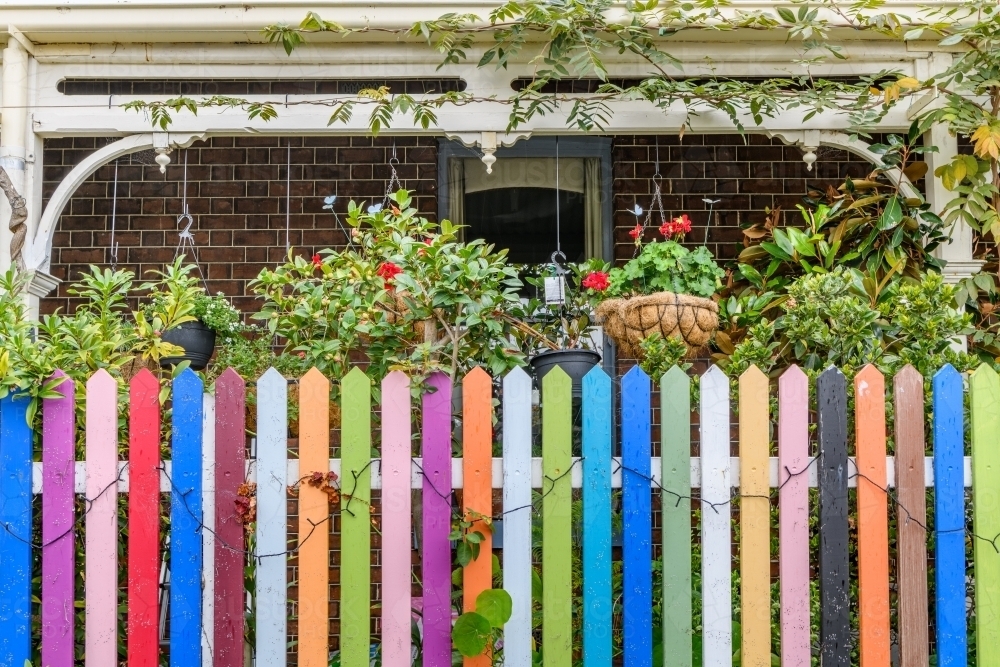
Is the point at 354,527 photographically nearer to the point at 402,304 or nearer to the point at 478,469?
the point at 478,469

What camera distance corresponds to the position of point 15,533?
153 inches

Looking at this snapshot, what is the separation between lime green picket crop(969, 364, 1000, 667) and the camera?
3922 mm

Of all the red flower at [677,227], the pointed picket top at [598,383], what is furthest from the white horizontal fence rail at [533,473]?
the red flower at [677,227]

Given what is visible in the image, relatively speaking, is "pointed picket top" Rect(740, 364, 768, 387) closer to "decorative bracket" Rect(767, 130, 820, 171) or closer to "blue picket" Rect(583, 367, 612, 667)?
"blue picket" Rect(583, 367, 612, 667)

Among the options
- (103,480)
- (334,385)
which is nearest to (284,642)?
(103,480)

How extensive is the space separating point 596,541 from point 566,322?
1.85 m

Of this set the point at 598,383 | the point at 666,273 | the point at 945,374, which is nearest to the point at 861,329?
the point at 945,374

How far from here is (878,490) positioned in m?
3.91

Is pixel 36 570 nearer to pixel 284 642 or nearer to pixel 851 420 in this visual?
pixel 284 642

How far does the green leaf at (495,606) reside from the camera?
3822mm

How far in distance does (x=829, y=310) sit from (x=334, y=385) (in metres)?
2.01

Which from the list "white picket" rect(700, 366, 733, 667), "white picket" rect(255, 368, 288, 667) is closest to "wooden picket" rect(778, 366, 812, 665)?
"white picket" rect(700, 366, 733, 667)

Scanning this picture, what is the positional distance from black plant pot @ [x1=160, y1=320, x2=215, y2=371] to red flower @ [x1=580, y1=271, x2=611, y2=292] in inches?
73.8

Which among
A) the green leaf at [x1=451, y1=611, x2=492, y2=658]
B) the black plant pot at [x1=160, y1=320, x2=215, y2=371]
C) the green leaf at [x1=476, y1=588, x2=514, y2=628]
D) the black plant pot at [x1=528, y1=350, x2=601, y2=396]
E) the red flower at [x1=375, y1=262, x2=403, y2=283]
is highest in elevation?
the red flower at [x1=375, y1=262, x2=403, y2=283]
